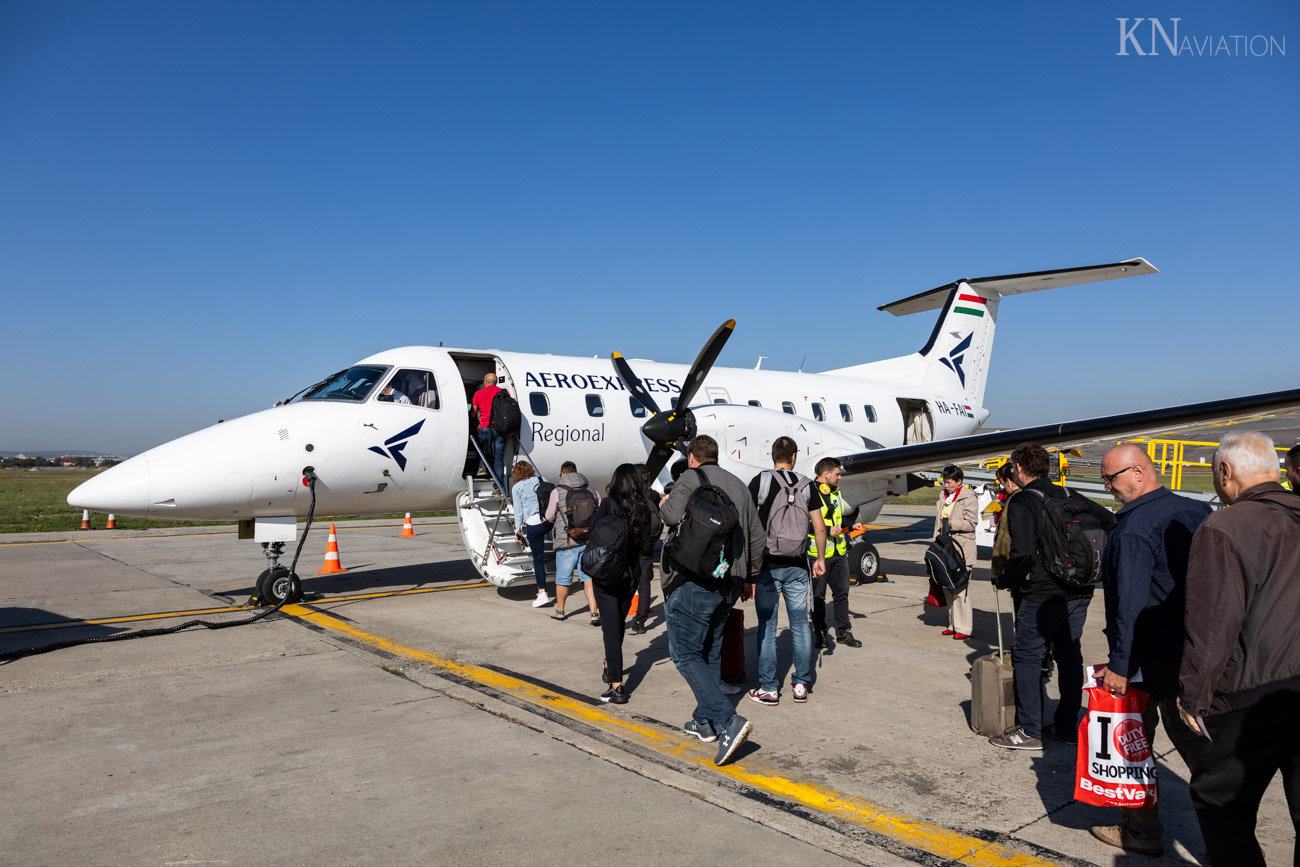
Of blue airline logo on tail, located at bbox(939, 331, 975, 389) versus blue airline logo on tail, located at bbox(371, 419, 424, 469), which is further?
blue airline logo on tail, located at bbox(939, 331, 975, 389)

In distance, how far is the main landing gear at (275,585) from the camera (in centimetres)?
977

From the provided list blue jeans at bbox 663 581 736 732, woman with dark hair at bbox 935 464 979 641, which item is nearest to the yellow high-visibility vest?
woman with dark hair at bbox 935 464 979 641

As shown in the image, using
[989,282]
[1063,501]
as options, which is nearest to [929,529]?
[989,282]

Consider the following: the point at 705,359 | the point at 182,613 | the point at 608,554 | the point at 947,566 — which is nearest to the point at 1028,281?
the point at 705,359

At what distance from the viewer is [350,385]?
10.6 metres

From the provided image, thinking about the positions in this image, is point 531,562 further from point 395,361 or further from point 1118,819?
point 1118,819

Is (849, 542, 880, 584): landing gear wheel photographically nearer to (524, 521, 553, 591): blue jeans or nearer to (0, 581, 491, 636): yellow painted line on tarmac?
(524, 521, 553, 591): blue jeans

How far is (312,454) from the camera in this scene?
979 cm

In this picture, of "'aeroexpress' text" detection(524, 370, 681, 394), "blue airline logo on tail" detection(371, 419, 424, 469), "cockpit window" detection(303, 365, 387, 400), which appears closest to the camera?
"blue airline logo on tail" detection(371, 419, 424, 469)

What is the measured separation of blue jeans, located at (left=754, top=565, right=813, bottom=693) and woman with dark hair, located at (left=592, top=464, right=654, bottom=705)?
37.7 inches

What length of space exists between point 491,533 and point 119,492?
13.6 feet

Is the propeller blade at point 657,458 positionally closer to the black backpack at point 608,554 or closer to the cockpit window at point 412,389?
the cockpit window at point 412,389

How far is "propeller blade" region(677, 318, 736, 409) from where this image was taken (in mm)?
10422

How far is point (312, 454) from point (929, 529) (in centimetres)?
1671
